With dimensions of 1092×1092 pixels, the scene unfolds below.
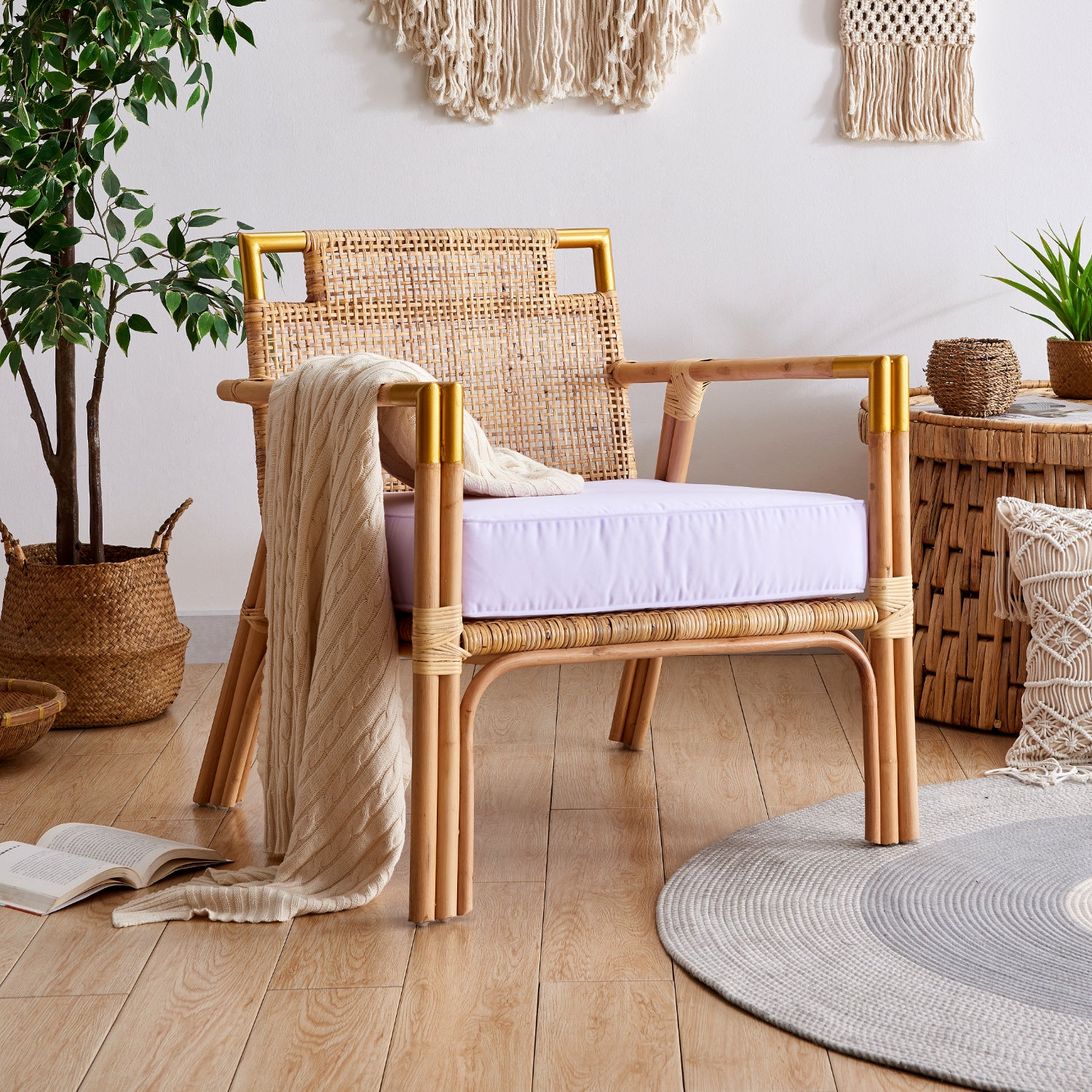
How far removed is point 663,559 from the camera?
144cm

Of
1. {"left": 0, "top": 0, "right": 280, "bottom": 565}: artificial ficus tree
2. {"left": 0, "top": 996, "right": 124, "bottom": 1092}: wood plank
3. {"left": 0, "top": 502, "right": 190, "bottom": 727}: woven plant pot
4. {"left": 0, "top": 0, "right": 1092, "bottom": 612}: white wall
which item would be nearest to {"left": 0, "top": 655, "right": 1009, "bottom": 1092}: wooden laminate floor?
{"left": 0, "top": 996, "right": 124, "bottom": 1092}: wood plank

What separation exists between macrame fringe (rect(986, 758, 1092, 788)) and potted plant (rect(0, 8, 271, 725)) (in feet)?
4.27

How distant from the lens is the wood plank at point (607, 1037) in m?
1.10

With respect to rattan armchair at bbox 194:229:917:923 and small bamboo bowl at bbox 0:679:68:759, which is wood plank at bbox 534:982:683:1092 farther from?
small bamboo bowl at bbox 0:679:68:759

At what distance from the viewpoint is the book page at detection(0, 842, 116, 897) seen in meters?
1.47

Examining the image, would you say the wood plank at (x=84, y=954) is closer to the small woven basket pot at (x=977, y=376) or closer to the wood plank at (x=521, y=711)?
the wood plank at (x=521, y=711)

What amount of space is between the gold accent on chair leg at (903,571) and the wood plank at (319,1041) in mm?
653

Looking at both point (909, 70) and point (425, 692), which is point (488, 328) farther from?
point (909, 70)

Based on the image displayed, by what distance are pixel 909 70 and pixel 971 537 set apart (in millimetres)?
944

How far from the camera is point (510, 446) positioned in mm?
1893

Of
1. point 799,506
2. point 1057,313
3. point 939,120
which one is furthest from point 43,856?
point 939,120

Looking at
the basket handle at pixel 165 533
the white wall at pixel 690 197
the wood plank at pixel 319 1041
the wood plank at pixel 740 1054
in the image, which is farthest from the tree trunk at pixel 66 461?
the wood plank at pixel 740 1054

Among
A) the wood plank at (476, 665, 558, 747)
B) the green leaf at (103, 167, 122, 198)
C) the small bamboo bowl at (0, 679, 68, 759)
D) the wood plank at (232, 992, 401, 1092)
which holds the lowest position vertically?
the wood plank at (476, 665, 558, 747)

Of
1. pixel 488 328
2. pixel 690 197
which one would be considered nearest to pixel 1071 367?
pixel 690 197
